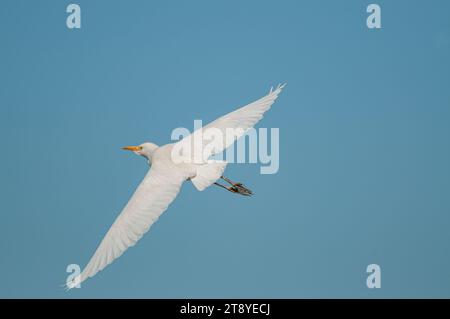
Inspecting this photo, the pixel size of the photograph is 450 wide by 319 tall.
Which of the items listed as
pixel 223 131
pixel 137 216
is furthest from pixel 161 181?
pixel 223 131

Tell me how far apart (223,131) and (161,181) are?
10.5ft

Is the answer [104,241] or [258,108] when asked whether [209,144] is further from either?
[104,241]

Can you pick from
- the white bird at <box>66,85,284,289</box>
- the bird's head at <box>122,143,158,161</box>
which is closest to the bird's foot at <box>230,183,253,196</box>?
the white bird at <box>66,85,284,289</box>

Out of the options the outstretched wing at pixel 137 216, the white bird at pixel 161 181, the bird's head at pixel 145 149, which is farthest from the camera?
the bird's head at pixel 145 149

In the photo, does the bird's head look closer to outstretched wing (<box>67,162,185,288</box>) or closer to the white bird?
the white bird

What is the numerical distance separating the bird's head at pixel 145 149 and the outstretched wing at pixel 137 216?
5.38 ft

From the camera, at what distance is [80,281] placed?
16125mm

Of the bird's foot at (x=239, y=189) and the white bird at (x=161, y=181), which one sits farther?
the bird's foot at (x=239, y=189)

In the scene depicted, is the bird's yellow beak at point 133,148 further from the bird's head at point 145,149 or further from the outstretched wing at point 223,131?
the outstretched wing at point 223,131

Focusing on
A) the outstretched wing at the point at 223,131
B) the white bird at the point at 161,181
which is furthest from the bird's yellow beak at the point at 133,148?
the outstretched wing at the point at 223,131

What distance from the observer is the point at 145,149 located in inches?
794

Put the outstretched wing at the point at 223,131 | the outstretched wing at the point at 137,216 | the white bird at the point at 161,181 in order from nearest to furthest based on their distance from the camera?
the outstretched wing at the point at 137,216
the white bird at the point at 161,181
the outstretched wing at the point at 223,131

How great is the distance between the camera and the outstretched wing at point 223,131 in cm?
1950

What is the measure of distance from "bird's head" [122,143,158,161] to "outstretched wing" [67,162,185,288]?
64.6 inches
